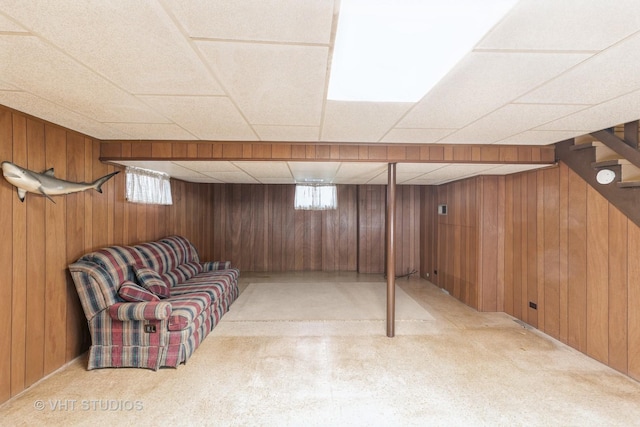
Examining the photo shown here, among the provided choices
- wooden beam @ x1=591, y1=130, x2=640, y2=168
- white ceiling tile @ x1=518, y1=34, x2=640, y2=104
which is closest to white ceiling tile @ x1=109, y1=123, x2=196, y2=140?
white ceiling tile @ x1=518, y1=34, x2=640, y2=104

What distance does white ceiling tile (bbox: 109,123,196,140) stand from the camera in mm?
2486

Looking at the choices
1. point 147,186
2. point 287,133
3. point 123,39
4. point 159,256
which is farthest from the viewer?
point 147,186

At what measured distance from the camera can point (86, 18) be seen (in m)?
1.11

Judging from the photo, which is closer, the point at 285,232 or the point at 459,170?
the point at 459,170

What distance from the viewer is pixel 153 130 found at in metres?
2.64

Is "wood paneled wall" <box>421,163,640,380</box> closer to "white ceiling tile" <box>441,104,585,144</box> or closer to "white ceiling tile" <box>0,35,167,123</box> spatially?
"white ceiling tile" <box>441,104,585,144</box>

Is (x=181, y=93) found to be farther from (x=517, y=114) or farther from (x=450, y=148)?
(x=450, y=148)

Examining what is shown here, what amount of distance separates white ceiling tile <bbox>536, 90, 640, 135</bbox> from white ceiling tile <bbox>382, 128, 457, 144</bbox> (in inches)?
31.2

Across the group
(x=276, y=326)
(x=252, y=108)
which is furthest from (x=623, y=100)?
(x=276, y=326)

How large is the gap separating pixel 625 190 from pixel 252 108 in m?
3.13

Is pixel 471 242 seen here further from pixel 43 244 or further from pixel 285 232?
pixel 43 244

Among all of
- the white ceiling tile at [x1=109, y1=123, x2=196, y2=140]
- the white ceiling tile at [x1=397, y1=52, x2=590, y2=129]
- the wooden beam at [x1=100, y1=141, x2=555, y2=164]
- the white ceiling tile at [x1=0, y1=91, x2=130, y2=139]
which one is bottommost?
the wooden beam at [x1=100, y1=141, x2=555, y2=164]

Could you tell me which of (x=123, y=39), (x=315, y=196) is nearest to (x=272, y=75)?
(x=123, y=39)

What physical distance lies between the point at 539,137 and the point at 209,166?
358cm
